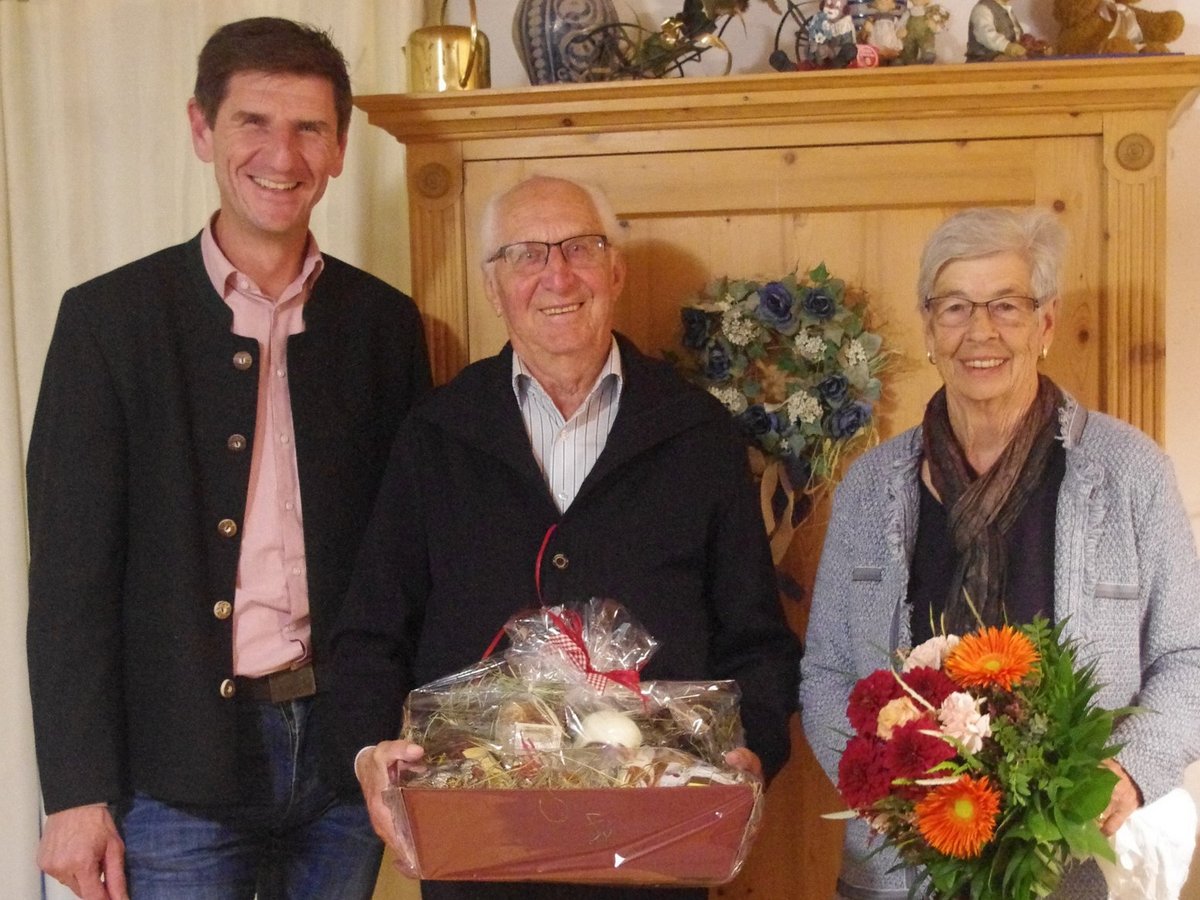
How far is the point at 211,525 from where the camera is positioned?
77.0 inches

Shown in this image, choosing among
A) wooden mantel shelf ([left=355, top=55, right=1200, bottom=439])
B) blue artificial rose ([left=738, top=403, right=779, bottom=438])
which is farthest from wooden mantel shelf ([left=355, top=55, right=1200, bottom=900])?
blue artificial rose ([left=738, top=403, right=779, bottom=438])

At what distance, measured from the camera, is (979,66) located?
2.12 m

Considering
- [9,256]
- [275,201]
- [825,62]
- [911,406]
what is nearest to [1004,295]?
[911,406]

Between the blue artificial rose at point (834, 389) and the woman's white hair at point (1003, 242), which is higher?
the woman's white hair at point (1003, 242)

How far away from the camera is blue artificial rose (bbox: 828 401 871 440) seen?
221 cm

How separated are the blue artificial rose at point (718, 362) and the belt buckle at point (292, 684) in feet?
2.80

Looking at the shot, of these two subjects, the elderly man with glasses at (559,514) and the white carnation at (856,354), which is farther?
the white carnation at (856,354)

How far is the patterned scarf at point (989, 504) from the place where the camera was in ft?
6.04

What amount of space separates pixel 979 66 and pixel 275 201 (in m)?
1.17

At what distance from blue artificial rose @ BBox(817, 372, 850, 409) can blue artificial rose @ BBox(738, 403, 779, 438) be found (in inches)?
3.6

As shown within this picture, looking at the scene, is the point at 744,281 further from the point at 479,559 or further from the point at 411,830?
the point at 411,830

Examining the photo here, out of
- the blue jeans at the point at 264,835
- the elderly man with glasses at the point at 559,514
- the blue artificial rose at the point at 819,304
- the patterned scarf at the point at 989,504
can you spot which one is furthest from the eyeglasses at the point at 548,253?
the blue jeans at the point at 264,835

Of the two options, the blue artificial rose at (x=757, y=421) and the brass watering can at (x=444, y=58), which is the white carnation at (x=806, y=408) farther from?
the brass watering can at (x=444, y=58)

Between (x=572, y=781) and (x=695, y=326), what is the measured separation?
971 millimetres
